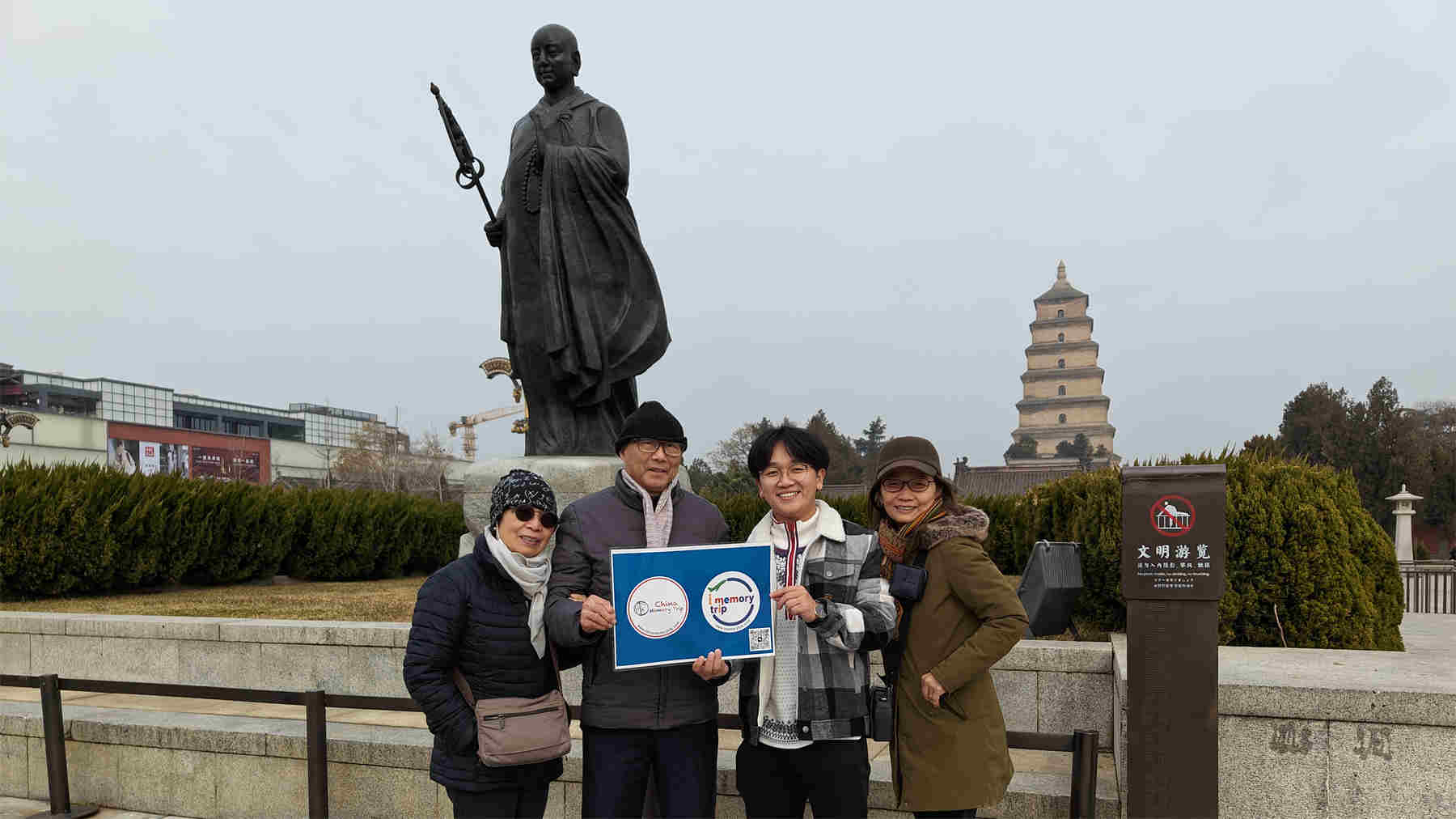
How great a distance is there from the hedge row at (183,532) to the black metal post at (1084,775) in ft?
38.5

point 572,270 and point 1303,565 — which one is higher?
point 572,270

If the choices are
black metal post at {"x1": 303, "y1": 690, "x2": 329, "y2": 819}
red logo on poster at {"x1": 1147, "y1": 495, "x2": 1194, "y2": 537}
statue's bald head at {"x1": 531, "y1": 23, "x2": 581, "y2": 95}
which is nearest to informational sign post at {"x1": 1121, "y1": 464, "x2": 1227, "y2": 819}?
red logo on poster at {"x1": 1147, "y1": 495, "x2": 1194, "y2": 537}

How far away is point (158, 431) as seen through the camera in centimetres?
6906

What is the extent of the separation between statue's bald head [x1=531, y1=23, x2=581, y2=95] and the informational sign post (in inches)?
178

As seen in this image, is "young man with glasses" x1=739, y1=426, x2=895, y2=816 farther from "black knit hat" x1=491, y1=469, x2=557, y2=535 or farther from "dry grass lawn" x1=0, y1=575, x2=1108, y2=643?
"dry grass lawn" x1=0, y1=575, x2=1108, y2=643

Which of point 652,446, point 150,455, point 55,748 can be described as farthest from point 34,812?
point 150,455

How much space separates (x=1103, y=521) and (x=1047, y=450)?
86.4 metres

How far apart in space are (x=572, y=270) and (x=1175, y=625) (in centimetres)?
411

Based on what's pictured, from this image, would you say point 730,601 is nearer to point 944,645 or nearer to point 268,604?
point 944,645

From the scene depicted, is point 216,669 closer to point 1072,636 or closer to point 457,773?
point 457,773

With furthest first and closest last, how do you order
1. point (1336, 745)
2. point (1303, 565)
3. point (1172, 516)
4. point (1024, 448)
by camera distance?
point (1024, 448) → point (1303, 565) → point (1336, 745) → point (1172, 516)

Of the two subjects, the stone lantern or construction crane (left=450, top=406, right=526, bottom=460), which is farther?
construction crane (left=450, top=406, right=526, bottom=460)

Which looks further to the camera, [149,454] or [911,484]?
[149,454]

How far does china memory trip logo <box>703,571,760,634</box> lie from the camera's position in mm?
2971
